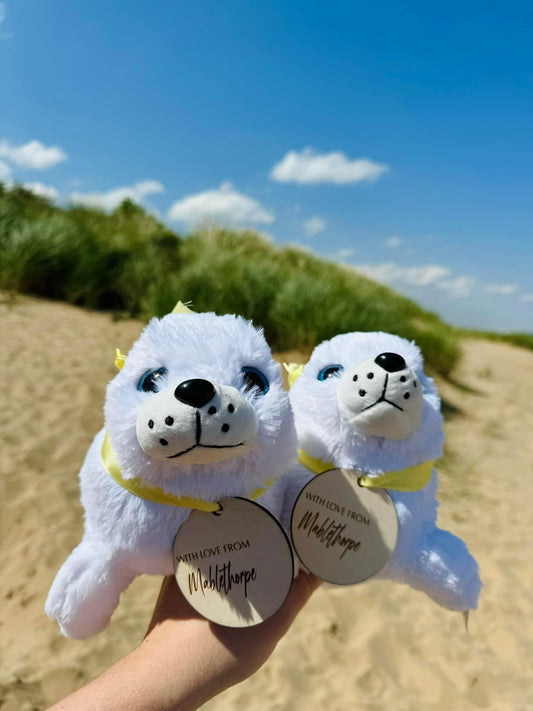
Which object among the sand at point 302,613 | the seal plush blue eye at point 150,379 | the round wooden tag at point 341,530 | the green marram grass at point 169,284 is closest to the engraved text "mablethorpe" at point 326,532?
the round wooden tag at point 341,530

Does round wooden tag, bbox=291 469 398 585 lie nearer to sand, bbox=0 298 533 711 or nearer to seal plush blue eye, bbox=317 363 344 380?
seal plush blue eye, bbox=317 363 344 380

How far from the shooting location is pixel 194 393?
0.64 metres

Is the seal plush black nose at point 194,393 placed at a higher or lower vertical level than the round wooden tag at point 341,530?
higher

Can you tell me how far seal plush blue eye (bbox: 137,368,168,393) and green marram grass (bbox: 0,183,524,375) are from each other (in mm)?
3273

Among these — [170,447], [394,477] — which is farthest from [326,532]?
[170,447]

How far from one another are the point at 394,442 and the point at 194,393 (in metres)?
0.47

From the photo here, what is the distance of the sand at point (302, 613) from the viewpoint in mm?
1961

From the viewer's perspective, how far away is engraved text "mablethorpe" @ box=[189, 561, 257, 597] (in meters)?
0.78

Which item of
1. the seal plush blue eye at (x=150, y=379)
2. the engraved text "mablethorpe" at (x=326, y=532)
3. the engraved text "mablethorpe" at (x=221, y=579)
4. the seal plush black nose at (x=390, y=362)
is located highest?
the seal plush black nose at (x=390, y=362)

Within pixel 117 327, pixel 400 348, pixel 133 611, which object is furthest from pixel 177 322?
pixel 117 327

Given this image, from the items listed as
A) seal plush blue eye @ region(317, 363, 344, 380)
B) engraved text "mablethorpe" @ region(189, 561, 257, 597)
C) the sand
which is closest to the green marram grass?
the sand

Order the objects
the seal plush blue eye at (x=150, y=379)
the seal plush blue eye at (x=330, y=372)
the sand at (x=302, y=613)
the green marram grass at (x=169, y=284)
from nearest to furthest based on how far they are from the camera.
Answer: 1. the seal plush blue eye at (x=150, y=379)
2. the seal plush blue eye at (x=330, y=372)
3. the sand at (x=302, y=613)
4. the green marram grass at (x=169, y=284)

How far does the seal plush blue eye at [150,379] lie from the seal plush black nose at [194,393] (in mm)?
105

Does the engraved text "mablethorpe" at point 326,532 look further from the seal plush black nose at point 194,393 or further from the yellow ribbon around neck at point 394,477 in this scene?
the seal plush black nose at point 194,393
